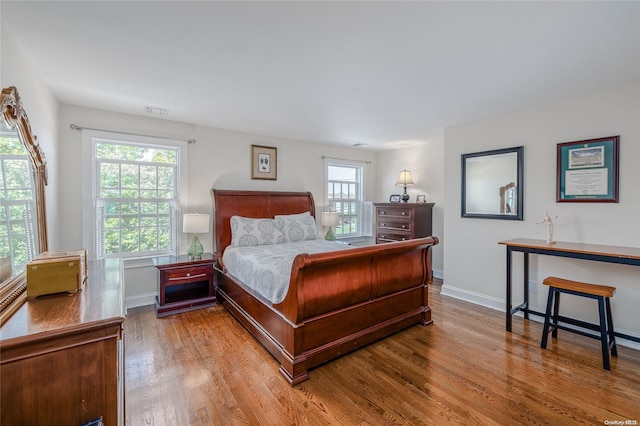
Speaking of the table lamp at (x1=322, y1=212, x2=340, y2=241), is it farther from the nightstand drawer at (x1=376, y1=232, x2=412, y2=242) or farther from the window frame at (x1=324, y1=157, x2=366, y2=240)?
the nightstand drawer at (x1=376, y1=232, x2=412, y2=242)

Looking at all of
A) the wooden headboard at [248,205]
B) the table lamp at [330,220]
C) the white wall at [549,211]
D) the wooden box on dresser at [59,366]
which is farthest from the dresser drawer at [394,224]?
the wooden box on dresser at [59,366]

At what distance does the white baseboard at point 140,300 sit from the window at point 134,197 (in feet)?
1.71

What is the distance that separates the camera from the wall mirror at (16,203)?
1.37m

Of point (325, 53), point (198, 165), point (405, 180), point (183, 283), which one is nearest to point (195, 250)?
point (183, 283)

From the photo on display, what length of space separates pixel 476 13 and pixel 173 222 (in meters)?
3.84

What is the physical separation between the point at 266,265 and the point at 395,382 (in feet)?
4.76

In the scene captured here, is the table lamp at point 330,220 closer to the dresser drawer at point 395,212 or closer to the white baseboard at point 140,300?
the dresser drawer at point 395,212

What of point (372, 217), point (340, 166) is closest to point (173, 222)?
point (340, 166)

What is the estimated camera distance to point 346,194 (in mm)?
5691

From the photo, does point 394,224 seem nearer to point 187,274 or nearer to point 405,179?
point 405,179

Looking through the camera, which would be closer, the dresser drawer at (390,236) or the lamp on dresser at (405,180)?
the dresser drawer at (390,236)

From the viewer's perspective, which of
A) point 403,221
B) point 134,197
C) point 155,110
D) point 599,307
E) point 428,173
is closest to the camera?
point 599,307

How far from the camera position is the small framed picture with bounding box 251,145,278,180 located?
4453 millimetres

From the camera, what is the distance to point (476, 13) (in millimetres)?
1643
